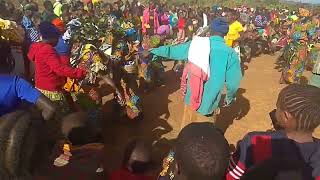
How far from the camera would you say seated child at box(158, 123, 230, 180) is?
2.28 meters

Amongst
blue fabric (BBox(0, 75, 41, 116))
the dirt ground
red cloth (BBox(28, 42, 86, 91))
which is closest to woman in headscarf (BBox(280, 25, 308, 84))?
the dirt ground

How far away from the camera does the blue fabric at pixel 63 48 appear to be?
6.20 metres

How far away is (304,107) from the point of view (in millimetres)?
2482

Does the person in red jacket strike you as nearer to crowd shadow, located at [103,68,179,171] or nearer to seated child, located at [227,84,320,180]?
crowd shadow, located at [103,68,179,171]

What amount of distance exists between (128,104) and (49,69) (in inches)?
84.4

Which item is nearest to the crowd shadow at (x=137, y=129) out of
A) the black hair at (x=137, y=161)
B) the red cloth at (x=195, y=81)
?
the red cloth at (x=195, y=81)

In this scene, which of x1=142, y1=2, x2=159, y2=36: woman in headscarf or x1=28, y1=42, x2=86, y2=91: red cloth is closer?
x1=28, y1=42, x2=86, y2=91: red cloth

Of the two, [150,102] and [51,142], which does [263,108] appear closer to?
[150,102]

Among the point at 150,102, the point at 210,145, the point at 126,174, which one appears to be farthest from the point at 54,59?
the point at 150,102

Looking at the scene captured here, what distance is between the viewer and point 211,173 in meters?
2.29

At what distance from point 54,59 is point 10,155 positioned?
102 inches

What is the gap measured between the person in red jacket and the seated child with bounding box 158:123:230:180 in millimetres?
2492

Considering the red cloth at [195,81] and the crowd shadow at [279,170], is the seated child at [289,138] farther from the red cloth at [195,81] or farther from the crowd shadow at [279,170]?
the red cloth at [195,81]

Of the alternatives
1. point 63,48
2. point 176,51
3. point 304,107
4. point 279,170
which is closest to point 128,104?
point 63,48
